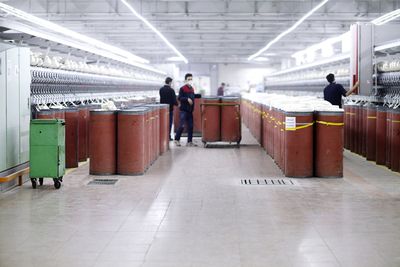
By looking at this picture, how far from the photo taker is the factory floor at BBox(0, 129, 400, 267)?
5.18m

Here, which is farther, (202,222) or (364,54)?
(364,54)

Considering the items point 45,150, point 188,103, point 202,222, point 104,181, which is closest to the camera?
point 202,222

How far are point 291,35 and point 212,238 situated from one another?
2431 cm

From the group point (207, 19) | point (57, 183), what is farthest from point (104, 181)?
point (207, 19)

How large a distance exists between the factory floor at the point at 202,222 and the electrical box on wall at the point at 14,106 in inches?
20.6

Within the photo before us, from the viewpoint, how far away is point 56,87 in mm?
11758

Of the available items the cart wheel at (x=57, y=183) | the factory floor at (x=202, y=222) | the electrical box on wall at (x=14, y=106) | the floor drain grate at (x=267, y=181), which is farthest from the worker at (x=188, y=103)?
the cart wheel at (x=57, y=183)

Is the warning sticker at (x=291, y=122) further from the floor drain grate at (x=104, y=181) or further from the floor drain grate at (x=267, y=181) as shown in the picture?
the floor drain grate at (x=104, y=181)

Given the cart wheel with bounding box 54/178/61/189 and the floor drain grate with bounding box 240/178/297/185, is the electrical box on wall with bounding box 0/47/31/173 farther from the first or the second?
the floor drain grate with bounding box 240/178/297/185

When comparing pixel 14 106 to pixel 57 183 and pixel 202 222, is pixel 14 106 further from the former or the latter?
pixel 202 222

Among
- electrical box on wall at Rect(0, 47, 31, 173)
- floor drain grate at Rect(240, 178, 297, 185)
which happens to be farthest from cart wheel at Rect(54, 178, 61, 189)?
floor drain grate at Rect(240, 178, 297, 185)

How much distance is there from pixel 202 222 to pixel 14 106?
3912 millimetres

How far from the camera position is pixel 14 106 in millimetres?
8773

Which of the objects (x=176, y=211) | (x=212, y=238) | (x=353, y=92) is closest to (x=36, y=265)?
(x=212, y=238)
